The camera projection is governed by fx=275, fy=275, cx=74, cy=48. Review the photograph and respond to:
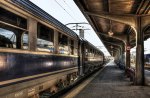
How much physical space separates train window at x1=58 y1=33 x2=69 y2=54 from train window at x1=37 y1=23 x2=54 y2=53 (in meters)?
1.22

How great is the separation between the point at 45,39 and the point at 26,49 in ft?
6.59

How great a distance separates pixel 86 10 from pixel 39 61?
30.6 feet

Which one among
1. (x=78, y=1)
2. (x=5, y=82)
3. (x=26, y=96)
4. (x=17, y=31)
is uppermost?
(x=78, y=1)

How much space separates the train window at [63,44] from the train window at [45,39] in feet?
4.02

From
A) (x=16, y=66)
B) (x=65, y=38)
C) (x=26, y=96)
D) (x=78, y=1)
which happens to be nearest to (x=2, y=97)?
(x=16, y=66)

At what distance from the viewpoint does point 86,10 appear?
675 inches

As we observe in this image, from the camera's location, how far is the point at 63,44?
12.0 meters

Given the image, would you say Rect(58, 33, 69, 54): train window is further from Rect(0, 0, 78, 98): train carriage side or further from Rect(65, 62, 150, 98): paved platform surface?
Rect(65, 62, 150, 98): paved platform surface

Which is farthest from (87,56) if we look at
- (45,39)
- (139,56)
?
(45,39)

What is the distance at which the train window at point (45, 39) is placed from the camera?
8.55 meters

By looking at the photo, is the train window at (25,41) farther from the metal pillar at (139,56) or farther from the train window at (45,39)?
the metal pillar at (139,56)

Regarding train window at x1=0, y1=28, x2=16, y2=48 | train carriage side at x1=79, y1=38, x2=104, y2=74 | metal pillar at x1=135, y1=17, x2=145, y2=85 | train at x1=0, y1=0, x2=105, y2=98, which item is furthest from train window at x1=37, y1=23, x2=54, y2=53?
train carriage side at x1=79, y1=38, x2=104, y2=74

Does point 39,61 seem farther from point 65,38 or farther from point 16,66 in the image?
point 65,38

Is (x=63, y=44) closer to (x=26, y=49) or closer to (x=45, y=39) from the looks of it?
Result: (x=45, y=39)
